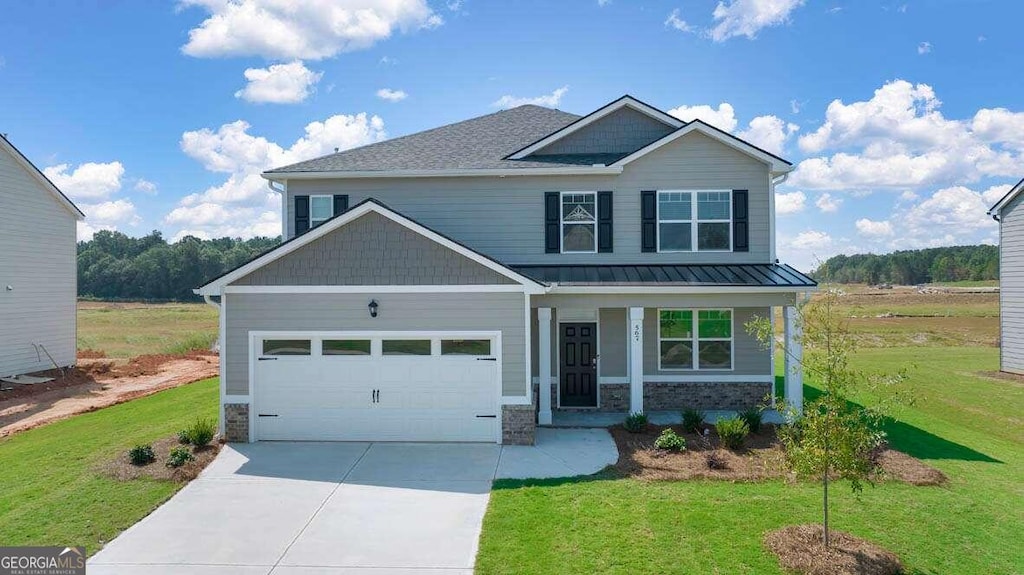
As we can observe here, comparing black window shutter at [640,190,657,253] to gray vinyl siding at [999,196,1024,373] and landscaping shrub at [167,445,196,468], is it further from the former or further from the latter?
gray vinyl siding at [999,196,1024,373]

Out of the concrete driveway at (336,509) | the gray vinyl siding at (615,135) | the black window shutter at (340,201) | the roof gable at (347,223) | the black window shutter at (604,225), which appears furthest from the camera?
the gray vinyl siding at (615,135)

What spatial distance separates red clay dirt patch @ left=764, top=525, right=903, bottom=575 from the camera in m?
6.06

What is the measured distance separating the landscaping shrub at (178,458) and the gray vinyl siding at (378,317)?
62.7 inches

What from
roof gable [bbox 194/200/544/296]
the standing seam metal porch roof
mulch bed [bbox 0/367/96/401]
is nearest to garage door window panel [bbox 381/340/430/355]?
roof gable [bbox 194/200/544/296]

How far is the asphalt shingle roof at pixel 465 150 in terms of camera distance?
13.9 metres

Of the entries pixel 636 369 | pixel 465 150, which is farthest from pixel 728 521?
pixel 465 150

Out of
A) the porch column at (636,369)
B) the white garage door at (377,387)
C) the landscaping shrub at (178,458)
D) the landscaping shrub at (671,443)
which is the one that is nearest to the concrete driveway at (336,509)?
the white garage door at (377,387)

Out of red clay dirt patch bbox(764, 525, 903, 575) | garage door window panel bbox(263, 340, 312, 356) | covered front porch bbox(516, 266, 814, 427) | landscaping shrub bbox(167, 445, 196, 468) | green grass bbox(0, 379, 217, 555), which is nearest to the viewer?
red clay dirt patch bbox(764, 525, 903, 575)

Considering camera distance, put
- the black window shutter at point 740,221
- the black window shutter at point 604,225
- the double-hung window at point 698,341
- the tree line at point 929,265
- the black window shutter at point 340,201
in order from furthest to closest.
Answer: the tree line at point 929,265 < the black window shutter at point 340,201 < the black window shutter at point 604,225 < the black window shutter at point 740,221 < the double-hung window at point 698,341

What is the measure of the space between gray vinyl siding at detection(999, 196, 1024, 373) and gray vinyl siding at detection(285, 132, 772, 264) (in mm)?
11531

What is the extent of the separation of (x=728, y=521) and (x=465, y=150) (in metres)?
10.7

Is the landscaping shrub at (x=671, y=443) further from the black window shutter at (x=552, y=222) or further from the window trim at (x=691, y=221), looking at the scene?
the black window shutter at (x=552, y=222)

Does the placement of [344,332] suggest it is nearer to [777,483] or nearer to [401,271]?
[401,271]

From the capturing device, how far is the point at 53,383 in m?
18.5
